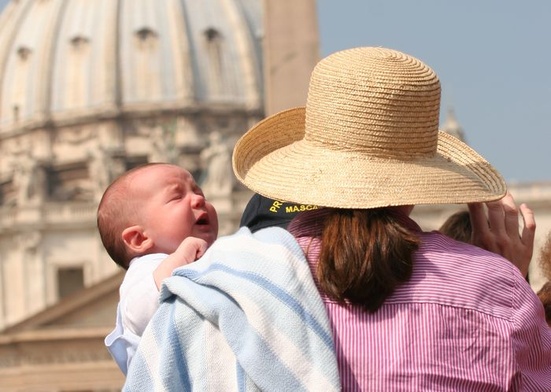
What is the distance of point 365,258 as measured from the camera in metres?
3.29

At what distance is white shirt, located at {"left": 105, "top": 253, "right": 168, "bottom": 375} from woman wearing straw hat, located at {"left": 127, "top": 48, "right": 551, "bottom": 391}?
221 millimetres

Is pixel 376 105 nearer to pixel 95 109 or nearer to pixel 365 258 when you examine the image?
pixel 365 258

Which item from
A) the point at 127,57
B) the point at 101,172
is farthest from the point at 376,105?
the point at 127,57

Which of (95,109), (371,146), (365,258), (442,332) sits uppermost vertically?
(371,146)

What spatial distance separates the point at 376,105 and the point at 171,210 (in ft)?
2.02

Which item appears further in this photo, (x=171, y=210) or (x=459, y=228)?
(x=459, y=228)

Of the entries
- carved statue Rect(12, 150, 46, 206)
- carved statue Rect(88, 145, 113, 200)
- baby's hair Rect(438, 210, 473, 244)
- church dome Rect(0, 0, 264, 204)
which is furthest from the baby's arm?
church dome Rect(0, 0, 264, 204)

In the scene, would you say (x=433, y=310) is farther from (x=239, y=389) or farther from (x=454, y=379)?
(x=239, y=389)

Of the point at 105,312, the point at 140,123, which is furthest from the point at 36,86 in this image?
the point at 105,312

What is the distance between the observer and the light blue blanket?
3256 mm

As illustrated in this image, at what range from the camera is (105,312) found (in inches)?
1453

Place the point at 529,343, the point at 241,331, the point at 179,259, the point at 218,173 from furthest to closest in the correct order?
1. the point at 218,173
2. the point at 179,259
3. the point at 529,343
4. the point at 241,331

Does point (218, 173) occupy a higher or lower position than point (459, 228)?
lower

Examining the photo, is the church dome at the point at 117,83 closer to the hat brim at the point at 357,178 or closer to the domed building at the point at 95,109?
the domed building at the point at 95,109
